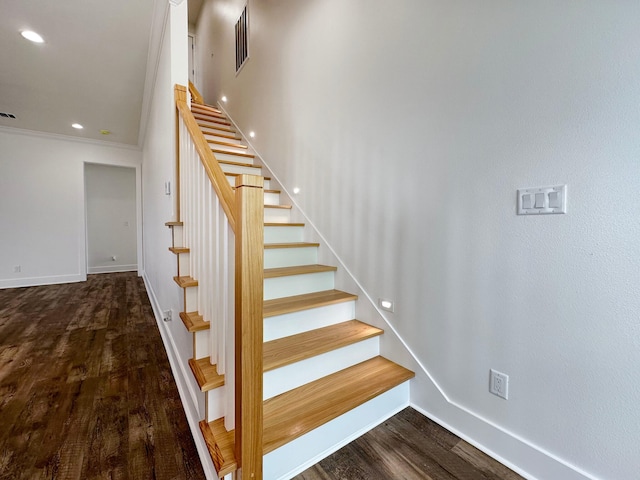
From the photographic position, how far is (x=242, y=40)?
389 centimetres

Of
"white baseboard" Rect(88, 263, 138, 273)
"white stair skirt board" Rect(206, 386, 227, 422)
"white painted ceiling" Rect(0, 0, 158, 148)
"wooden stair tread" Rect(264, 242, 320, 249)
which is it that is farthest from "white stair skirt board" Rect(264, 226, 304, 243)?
"white baseboard" Rect(88, 263, 138, 273)

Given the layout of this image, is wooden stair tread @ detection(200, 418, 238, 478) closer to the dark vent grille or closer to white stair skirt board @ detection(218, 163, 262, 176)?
white stair skirt board @ detection(218, 163, 262, 176)

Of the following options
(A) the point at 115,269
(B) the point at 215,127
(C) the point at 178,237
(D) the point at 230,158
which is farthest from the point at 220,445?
(A) the point at 115,269

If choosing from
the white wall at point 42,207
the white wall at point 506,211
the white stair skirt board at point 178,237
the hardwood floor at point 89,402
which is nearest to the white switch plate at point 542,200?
the white wall at point 506,211

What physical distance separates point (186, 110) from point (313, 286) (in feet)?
4.89

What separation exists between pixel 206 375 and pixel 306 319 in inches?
26.9

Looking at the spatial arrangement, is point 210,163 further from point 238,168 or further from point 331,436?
point 238,168

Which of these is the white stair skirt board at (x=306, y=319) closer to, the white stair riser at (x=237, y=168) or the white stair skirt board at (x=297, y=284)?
the white stair skirt board at (x=297, y=284)

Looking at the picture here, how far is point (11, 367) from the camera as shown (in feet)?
6.77

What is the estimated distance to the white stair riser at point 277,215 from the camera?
2676 millimetres

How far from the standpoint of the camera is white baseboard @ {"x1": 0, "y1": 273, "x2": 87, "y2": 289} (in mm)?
4566

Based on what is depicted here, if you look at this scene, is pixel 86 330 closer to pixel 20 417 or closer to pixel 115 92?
pixel 20 417

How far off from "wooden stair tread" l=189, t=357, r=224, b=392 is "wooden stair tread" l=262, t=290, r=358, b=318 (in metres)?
0.37

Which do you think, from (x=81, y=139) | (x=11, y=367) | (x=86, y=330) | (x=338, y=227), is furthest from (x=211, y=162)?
(x=81, y=139)
